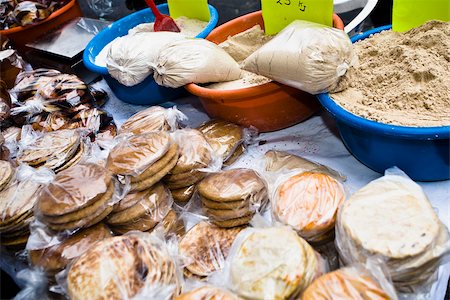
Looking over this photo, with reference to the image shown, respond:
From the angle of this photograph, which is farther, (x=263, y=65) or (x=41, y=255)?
(x=263, y=65)

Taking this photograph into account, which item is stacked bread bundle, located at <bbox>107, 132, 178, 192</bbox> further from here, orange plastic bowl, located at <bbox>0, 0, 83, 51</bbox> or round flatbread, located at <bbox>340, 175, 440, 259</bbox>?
orange plastic bowl, located at <bbox>0, 0, 83, 51</bbox>

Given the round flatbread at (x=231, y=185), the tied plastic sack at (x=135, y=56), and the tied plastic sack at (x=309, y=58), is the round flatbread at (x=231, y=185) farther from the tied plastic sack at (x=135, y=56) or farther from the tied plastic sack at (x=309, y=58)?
the tied plastic sack at (x=135, y=56)

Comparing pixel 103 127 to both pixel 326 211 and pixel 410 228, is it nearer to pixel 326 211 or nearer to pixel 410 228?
pixel 326 211

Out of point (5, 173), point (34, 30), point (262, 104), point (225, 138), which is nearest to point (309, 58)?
point (262, 104)

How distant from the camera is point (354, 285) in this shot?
622 mm

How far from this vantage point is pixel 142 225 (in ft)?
2.92

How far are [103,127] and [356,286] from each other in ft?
2.91

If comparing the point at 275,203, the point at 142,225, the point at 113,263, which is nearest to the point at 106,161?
the point at 142,225

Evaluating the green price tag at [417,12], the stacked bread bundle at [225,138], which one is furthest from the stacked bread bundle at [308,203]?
the green price tag at [417,12]

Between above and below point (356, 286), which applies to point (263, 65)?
above

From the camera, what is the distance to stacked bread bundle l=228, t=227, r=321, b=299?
65cm

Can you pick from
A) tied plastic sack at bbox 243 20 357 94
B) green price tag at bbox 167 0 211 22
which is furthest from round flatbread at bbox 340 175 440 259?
green price tag at bbox 167 0 211 22

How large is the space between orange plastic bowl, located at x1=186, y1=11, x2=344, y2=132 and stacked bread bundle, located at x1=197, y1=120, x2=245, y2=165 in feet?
0.08

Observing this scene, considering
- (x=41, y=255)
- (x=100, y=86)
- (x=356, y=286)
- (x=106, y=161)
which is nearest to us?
(x=356, y=286)
